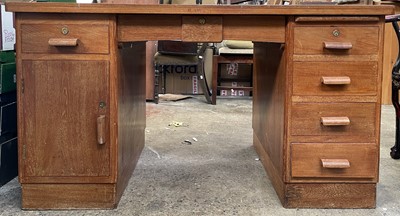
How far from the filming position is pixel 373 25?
1.51 metres

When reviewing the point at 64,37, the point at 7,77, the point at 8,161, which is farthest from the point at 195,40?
the point at 8,161

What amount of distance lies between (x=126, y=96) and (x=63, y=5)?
1.46 ft

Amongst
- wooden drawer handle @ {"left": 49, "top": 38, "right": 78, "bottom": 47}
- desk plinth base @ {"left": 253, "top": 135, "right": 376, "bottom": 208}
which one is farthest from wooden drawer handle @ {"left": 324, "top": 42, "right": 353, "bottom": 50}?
wooden drawer handle @ {"left": 49, "top": 38, "right": 78, "bottom": 47}

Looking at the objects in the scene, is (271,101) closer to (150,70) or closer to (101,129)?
(101,129)

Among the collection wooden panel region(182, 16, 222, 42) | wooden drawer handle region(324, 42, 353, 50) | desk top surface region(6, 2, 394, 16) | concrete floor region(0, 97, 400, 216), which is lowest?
concrete floor region(0, 97, 400, 216)

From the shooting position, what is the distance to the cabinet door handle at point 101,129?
1.51 metres

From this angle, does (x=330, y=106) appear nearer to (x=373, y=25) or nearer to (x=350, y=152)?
(x=350, y=152)

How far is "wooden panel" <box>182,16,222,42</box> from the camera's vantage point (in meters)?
1.53

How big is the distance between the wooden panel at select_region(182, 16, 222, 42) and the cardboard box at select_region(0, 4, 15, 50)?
804 mm

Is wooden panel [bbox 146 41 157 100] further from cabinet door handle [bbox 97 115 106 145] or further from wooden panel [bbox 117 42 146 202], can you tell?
cabinet door handle [bbox 97 115 106 145]

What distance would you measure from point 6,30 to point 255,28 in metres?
1.06

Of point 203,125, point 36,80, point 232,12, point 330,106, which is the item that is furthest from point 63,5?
point 203,125

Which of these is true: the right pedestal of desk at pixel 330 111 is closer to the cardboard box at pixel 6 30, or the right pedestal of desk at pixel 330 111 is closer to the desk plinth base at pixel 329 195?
the desk plinth base at pixel 329 195

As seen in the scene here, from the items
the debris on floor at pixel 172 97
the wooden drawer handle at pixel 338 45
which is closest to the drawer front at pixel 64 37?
the wooden drawer handle at pixel 338 45
